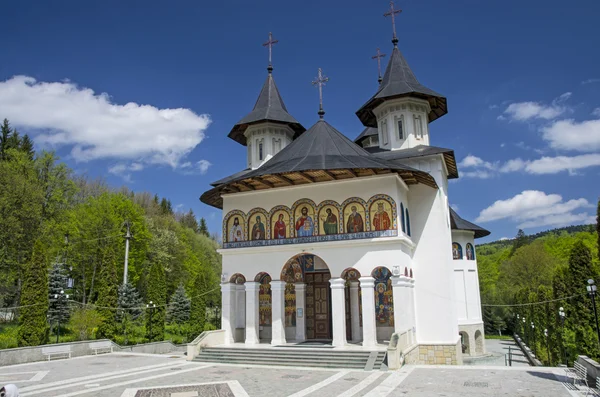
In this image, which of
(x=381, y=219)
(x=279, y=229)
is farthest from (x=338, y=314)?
(x=279, y=229)

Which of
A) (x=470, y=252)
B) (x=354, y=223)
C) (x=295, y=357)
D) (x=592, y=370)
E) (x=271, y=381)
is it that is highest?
(x=354, y=223)

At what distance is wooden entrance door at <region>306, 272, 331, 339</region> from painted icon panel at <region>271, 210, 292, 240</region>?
2.77 m

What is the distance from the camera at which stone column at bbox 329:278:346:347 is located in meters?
16.6

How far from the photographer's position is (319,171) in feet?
55.7

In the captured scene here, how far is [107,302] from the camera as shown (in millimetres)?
22812

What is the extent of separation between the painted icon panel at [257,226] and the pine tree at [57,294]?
12.7m

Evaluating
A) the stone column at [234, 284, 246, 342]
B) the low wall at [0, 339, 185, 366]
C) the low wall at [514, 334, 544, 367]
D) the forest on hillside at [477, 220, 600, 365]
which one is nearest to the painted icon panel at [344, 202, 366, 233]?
the stone column at [234, 284, 246, 342]

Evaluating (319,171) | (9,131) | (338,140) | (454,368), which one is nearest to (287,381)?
(454,368)

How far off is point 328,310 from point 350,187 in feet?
18.6

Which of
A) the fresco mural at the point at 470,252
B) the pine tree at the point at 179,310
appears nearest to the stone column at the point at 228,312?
the pine tree at the point at 179,310

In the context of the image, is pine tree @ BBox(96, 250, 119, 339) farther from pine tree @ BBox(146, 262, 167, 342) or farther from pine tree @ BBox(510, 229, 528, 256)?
pine tree @ BBox(510, 229, 528, 256)

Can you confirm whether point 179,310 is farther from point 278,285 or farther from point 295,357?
point 295,357

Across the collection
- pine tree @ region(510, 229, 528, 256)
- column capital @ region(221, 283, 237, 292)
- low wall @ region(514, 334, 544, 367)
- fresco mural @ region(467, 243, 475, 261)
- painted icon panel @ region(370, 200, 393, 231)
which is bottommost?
low wall @ region(514, 334, 544, 367)

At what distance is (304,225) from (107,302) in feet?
37.6
